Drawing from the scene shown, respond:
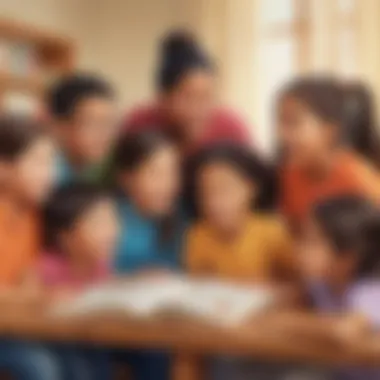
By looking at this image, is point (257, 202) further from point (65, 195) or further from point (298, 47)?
point (298, 47)

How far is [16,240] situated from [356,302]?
0.57 m

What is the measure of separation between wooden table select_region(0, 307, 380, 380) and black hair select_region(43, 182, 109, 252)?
0.28m

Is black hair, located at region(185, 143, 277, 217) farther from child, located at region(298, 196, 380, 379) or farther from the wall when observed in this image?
the wall

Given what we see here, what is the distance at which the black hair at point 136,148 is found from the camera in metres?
1.51


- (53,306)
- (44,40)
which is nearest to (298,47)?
(44,40)

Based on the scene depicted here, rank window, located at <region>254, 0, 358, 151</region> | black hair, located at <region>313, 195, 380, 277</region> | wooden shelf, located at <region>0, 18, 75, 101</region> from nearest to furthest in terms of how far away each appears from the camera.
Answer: black hair, located at <region>313, 195, 380, 277</region>
window, located at <region>254, 0, 358, 151</region>
wooden shelf, located at <region>0, 18, 75, 101</region>

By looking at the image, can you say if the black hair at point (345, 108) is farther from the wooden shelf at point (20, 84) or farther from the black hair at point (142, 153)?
the wooden shelf at point (20, 84)

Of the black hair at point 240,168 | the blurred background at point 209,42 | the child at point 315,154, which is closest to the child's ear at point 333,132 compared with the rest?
the child at point 315,154

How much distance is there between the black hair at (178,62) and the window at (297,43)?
0.55 metres

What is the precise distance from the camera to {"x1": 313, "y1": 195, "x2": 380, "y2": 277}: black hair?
48.2 inches

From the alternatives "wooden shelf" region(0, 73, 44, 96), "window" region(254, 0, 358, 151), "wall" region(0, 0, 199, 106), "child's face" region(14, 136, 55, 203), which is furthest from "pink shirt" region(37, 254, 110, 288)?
"wall" region(0, 0, 199, 106)

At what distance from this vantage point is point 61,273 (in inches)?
56.0

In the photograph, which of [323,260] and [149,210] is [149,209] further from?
[323,260]

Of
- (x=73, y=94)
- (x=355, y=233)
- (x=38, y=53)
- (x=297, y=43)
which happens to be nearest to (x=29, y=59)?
(x=38, y=53)
